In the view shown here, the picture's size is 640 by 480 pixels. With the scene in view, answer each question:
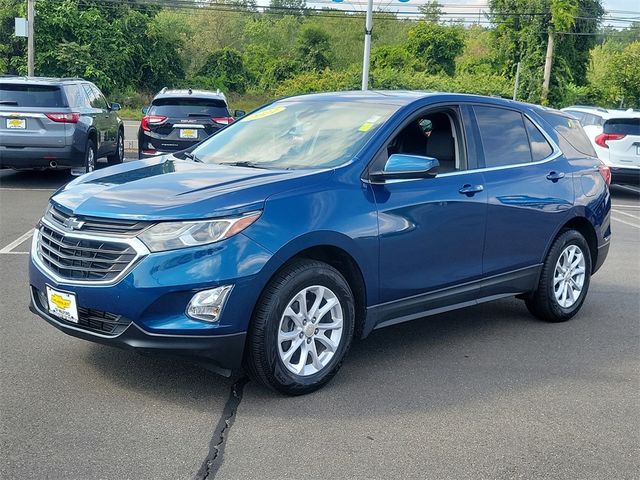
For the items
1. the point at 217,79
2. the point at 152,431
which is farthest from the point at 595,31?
the point at 152,431

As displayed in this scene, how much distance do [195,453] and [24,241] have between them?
225 inches

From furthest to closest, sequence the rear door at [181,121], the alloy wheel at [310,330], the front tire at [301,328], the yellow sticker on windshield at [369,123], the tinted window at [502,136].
→ the rear door at [181,121] < the tinted window at [502,136] < the yellow sticker on windshield at [369,123] < the alloy wheel at [310,330] < the front tire at [301,328]

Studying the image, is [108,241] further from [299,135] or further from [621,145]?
[621,145]

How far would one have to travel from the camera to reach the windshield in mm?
4945

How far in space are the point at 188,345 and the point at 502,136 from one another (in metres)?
3.07

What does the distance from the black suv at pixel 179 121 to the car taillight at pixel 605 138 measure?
26.3ft

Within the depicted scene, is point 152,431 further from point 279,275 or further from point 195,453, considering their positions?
point 279,275

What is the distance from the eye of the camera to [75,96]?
13.0m

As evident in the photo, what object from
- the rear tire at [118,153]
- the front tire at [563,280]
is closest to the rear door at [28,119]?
the rear tire at [118,153]

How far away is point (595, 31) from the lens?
47.1 m

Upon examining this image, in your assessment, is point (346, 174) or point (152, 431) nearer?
point (152, 431)

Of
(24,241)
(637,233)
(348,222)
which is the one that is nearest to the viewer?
(348,222)

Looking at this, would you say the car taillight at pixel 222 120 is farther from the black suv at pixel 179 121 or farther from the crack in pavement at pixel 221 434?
the crack in pavement at pixel 221 434

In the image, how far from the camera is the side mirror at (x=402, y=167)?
471 centimetres
